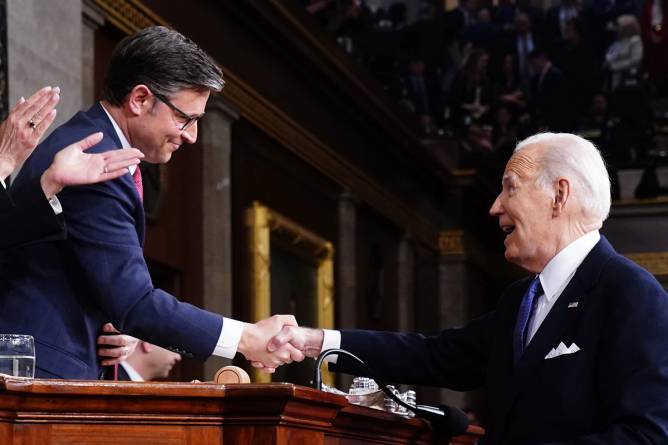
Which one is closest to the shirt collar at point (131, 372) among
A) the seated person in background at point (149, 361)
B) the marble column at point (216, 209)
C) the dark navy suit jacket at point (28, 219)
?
the seated person in background at point (149, 361)

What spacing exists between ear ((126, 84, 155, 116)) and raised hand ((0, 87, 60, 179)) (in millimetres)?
240

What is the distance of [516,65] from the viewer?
21.3 meters

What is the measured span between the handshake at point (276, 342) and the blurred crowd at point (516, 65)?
13727mm

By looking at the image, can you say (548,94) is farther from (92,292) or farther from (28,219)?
(28,219)

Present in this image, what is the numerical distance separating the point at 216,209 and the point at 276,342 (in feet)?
21.0

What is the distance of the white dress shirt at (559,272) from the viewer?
399cm

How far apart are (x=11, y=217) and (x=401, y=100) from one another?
50.0 feet

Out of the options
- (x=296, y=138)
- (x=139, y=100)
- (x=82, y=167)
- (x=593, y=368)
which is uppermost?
(x=296, y=138)

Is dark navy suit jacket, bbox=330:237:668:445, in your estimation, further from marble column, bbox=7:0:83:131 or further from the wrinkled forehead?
marble column, bbox=7:0:83:131

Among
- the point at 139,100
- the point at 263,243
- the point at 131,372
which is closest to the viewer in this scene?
the point at 139,100

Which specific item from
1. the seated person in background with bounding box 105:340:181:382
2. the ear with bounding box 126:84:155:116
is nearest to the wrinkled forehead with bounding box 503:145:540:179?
the ear with bounding box 126:84:155:116

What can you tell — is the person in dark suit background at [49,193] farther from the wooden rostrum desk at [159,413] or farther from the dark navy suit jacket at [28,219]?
the wooden rostrum desk at [159,413]

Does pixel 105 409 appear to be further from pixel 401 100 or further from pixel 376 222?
pixel 401 100

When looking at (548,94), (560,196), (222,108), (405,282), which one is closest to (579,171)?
(560,196)
